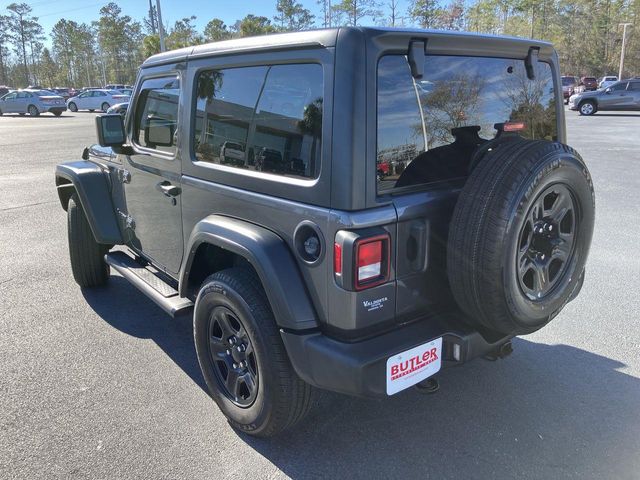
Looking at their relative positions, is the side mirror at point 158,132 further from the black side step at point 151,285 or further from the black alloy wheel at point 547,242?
the black alloy wheel at point 547,242

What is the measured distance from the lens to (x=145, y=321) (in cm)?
402

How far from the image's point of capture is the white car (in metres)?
33.9

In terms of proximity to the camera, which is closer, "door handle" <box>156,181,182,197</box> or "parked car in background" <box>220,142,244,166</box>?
"parked car in background" <box>220,142,244,166</box>

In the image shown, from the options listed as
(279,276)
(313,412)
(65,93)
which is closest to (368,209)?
(279,276)

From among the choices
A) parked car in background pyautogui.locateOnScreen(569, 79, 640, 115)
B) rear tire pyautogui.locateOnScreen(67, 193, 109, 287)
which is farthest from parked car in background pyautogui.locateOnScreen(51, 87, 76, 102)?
rear tire pyautogui.locateOnScreen(67, 193, 109, 287)

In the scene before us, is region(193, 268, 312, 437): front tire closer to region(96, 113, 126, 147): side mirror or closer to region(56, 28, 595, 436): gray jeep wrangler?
region(56, 28, 595, 436): gray jeep wrangler

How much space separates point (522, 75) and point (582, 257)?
101 cm

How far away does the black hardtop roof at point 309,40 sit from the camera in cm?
202

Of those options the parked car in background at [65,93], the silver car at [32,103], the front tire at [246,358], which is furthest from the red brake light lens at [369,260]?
the parked car in background at [65,93]

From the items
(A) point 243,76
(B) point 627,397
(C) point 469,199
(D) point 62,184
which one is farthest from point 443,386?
(D) point 62,184

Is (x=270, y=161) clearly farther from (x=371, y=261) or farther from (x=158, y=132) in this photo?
(x=158, y=132)

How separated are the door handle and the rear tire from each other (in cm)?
153

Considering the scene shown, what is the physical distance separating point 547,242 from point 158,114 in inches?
98.3

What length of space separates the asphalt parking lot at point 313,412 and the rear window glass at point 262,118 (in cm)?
140
